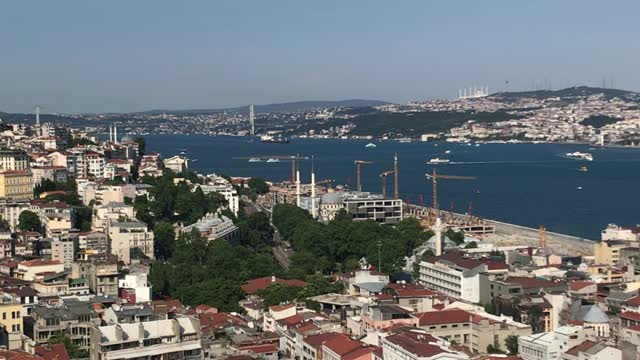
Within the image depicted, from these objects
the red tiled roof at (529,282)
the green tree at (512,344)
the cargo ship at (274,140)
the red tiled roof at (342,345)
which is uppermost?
the red tiled roof at (342,345)

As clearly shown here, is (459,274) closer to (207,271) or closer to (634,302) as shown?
(634,302)

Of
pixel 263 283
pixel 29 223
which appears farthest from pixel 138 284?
pixel 29 223

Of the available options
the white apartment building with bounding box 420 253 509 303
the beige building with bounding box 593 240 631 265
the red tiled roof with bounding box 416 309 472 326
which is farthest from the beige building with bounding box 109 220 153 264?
the beige building with bounding box 593 240 631 265

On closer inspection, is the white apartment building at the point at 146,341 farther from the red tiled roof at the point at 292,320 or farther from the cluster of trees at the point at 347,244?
the cluster of trees at the point at 347,244

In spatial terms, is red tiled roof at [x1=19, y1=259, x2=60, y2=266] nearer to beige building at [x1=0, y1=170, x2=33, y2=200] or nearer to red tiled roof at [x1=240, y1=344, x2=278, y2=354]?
red tiled roof at [x1=240, y1=344, x2=278, y2=354]

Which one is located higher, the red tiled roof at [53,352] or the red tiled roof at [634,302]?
the red tiled roof at [53,352]

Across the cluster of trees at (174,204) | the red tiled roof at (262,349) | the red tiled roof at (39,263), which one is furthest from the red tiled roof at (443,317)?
the cluster of trees at (174,204)
